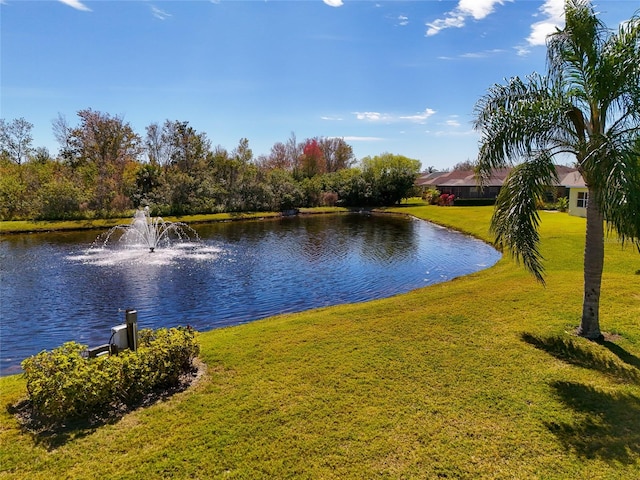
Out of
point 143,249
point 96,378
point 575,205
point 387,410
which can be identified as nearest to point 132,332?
point 96,378

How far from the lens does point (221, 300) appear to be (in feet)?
46.5

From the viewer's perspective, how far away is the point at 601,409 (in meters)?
5.81

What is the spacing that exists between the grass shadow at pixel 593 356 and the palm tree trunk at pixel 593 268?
39 cm

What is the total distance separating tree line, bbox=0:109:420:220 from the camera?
3891 centimetres

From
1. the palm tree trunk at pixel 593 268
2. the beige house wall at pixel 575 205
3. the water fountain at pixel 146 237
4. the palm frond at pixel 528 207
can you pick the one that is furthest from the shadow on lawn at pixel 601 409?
the beige house wall at pixel 575 205

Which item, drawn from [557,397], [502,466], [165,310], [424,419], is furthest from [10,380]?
[557,397]

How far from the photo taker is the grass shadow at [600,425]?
4883 mm

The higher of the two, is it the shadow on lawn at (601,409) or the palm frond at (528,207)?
the palm frond at (528,207)

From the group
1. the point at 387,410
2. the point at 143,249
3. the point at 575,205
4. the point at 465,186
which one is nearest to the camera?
the point at 387,410

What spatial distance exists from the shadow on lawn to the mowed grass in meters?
0.02

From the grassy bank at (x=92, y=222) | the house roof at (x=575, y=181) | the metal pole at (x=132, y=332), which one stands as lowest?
the metal pole at (x=132, y=332)

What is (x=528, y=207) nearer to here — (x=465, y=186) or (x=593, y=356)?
(x=593, y=356)

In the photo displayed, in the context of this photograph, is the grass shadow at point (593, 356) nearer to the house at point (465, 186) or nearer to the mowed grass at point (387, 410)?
the mowed grass at point (387, 410)

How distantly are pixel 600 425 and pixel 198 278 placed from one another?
14.9 meters
